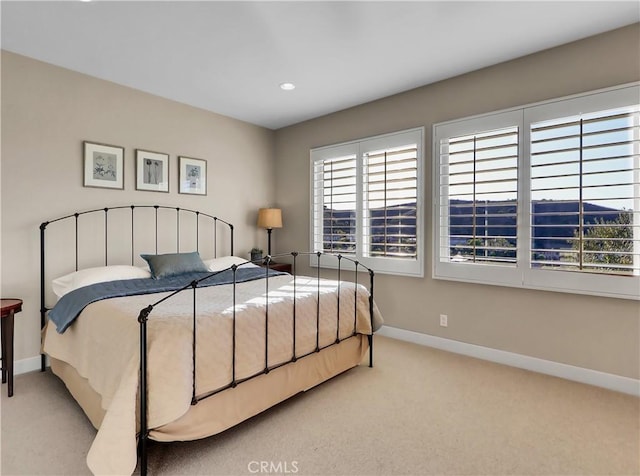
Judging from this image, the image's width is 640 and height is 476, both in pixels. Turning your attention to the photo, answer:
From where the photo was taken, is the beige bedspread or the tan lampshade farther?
the tan lampshade

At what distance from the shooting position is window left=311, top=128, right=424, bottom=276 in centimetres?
368

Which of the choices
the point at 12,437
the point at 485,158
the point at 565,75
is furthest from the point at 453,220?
the point at 12,437

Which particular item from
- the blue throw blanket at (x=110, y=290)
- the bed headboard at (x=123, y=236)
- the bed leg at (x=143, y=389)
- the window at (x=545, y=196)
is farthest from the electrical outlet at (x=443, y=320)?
the bed leg at (x=143, y=389)

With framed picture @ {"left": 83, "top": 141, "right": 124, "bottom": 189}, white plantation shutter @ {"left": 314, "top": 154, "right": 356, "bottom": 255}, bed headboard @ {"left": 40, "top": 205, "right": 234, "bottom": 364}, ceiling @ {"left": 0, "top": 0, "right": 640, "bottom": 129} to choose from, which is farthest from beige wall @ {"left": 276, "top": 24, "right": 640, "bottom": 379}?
framed picture @ {"left": 83, "top": 141, "right": 124, "bottom": 189}

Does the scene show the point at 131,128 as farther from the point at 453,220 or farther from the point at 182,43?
the point at 453,220

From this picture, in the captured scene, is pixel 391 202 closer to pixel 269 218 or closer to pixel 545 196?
pixel 545 196

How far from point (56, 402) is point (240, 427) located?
1386 millimetres

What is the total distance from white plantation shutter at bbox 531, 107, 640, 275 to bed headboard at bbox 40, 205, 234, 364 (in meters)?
3.39

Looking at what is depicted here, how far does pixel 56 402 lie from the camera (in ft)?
8.11

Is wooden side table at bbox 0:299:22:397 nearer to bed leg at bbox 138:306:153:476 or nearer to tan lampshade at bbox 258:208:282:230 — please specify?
bed leg at bbox 138:306:153:476

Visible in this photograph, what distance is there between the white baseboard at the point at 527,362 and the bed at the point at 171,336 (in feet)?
2.77

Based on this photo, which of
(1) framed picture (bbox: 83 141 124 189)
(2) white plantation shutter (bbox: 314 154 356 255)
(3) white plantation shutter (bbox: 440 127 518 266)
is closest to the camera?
(3) white plantation shutter (bbox: 440 127 518 266)

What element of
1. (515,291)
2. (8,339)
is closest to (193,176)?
(8,339)

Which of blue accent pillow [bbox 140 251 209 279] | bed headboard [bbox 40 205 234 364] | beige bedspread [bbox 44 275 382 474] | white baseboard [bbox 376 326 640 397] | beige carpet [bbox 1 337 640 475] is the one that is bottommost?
beige carpet [bbox 1 337 640 475]
